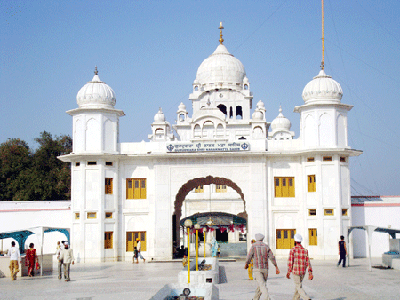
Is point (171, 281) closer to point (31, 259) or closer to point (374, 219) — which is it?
point (31, 259)

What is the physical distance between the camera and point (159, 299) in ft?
37.7

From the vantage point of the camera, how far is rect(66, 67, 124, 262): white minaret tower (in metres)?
29.0

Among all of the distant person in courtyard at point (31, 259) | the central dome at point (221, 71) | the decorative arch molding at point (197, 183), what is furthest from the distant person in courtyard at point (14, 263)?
the central dome at point (221, 71)

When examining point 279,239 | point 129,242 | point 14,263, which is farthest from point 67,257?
point 279,239

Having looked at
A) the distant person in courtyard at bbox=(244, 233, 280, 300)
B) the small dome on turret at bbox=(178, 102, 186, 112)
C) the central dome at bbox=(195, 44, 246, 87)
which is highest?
the central dome at bbox=(195, 44, 246, 87)

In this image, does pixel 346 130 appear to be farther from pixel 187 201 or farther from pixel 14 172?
pixel 14 172

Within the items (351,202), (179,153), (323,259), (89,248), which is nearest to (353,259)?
(323,259)

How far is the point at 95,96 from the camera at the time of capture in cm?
3002

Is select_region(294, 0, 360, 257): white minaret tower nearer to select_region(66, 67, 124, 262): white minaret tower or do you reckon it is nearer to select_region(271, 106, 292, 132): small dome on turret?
select_region(66, 67, 124, 262): white minaret tower

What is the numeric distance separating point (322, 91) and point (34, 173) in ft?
97.8

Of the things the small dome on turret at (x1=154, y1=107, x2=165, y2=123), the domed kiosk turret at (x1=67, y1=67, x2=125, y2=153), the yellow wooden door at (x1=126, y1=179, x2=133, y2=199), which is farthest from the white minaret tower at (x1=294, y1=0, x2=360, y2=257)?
the small dome on turret at (x1=154, y1=107, x2=165, y2=123)

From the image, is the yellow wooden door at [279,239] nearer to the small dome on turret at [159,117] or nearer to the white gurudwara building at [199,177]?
the white gurudwara building at [199,177]

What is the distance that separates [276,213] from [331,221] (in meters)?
3.10

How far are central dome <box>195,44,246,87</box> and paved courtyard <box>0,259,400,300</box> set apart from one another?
1231 inches
